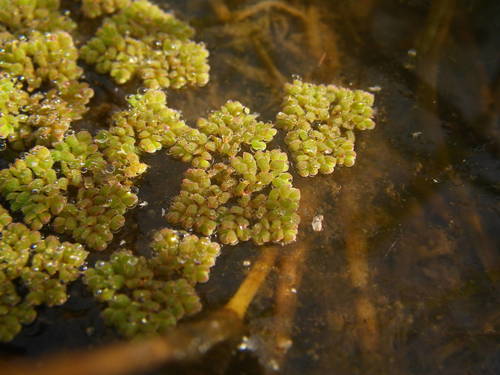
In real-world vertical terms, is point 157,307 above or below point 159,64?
below

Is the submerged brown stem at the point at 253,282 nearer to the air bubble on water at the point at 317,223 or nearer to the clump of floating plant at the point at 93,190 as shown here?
the air bubble on water at the point at 317,223

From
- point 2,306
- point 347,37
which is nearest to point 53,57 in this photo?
point 2,306

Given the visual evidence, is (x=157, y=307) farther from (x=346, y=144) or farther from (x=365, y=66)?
(x=365, y=66)

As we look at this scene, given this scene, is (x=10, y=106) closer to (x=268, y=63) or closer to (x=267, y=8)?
(x=268, y=63)

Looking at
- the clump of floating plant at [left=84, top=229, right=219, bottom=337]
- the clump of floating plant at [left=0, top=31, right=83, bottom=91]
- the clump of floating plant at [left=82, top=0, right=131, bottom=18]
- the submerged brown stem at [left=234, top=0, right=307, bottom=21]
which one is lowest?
the clump of floating plant at [left=84, top=229, right=219, bottom=337]

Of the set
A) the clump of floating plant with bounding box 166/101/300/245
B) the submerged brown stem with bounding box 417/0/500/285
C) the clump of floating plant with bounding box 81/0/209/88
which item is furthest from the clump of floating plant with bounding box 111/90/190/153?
the submerged brown stem with bounding box 417/0/500/285

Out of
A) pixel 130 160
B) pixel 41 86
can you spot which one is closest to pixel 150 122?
pixel 130 160

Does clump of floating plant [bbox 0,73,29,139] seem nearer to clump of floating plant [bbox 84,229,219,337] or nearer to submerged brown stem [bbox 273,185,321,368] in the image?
clump of floating plant [bbox 84,229,219,337]
